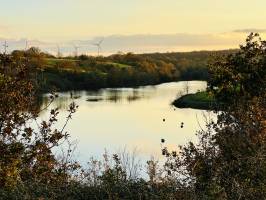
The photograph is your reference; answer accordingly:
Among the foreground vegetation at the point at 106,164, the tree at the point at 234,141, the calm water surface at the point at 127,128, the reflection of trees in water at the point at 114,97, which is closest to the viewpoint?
the foreground vegetation at the point at 106,164

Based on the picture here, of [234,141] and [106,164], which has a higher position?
[234,141]

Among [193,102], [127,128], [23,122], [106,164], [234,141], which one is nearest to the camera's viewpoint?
[23,122]

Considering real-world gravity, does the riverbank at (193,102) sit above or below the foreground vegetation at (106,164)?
below

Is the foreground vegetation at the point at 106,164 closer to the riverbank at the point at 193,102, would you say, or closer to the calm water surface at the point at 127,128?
the calm water surface at the point at 127,128

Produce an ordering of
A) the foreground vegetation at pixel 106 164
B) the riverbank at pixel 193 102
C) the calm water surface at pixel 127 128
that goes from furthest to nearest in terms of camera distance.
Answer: the riverbank at pixel 193 102 → the calm water surface at pixel 127 128 → the foreground vegetation at pixel 106 164

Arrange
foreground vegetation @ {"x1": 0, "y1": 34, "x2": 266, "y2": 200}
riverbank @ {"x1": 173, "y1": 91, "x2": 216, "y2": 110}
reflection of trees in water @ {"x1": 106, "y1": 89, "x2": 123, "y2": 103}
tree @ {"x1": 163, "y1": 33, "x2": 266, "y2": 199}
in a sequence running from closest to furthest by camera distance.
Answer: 1. foreground vegetation @ {"x1": 0, "y1": 34, "x2": 266, "y2": 200}
2. tree @ {"x1": 163, "y1": 33, "x2": 266, "y2": 199}
3. riverbank @ {"x1": 173, "y1": 91, "x2": 216, "y2": 110}
4. reflection of trees in water @ {"x1": 106, "y1": 89, "x2": 123, "y2": 103}

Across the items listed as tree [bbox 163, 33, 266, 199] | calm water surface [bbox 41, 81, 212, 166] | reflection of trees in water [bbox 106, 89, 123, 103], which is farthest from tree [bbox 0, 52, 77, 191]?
reflection of trees in water [bbox 106, 89, 123, 103]

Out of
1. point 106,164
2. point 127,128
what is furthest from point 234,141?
point 127,128

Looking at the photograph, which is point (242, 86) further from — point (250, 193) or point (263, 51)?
point (250, 193)

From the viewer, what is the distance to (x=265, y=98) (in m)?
15.9

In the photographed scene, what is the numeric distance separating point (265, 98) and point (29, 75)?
7208 millimetres

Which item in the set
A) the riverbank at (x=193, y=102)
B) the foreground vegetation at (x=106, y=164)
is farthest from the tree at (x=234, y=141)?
the riverbank at (x=193, y=102)

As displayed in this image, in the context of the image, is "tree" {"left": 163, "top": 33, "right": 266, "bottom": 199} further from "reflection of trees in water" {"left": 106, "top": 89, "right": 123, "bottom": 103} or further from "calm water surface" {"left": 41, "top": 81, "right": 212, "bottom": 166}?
"reflection of trees in water" {"left": 106, "top": 89, "right": 123, "bottom": 103}

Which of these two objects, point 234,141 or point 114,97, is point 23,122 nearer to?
point 234,141
